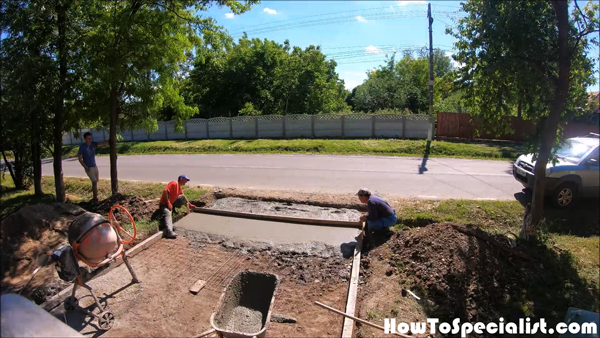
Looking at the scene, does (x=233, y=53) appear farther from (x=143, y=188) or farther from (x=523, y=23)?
(x=523, y=23)

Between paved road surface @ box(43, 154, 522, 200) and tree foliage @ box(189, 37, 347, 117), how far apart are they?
1261 centimetres

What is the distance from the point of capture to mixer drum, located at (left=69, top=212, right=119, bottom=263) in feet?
14.4

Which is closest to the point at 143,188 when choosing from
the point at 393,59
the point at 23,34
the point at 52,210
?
the point at 52,210

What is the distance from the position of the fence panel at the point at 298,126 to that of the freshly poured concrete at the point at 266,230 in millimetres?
15658

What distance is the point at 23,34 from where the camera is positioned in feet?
24.7

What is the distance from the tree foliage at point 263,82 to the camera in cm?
2966

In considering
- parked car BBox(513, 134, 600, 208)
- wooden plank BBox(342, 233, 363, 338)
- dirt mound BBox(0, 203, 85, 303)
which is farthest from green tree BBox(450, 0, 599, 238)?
dirt mound BBox(0, 203, 85, 303)

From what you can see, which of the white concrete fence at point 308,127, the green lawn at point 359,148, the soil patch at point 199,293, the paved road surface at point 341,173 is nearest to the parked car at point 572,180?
the paved road surface at point 341,173

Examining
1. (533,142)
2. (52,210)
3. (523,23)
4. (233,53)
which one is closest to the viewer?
(523,23)

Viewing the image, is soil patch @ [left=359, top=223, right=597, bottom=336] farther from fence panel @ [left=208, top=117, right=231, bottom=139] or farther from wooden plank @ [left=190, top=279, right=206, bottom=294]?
fence panel @ [left=208, top=117, right=231, bottom=139]

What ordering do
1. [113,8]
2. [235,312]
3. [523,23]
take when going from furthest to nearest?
[113,8]
[523,23]
[235,312]

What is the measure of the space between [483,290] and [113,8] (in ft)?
31.4

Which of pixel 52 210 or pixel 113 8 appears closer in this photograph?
pixel 52 210

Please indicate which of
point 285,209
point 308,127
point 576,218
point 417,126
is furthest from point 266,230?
point 308,127
